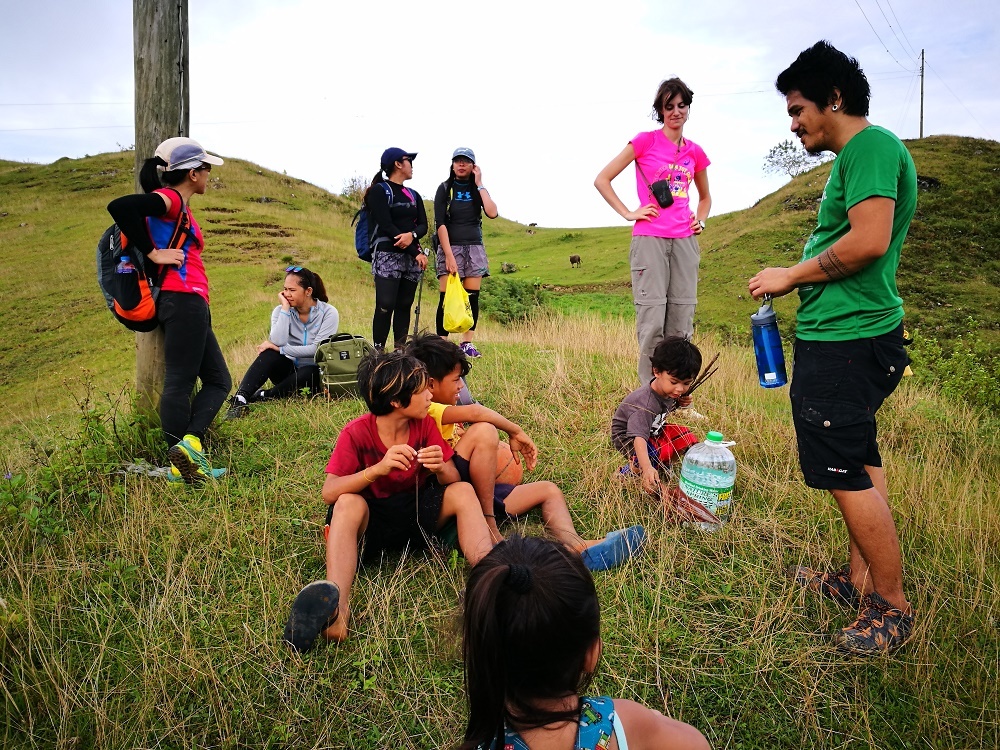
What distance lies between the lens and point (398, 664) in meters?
2.23

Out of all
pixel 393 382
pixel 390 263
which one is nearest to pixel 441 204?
pixel 390 263

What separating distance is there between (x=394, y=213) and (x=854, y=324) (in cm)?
436

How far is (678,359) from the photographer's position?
11.0ft

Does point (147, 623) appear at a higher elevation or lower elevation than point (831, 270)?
lower

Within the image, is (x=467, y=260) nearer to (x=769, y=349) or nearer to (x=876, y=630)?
(x=769, y=349)

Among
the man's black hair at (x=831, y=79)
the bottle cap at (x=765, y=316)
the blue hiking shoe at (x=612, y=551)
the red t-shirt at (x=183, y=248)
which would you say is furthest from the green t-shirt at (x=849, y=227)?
the red t-shirt at (x=183, y=248)

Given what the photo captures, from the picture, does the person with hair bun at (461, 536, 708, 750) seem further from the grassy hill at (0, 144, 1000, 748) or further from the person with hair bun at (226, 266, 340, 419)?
the person with hair bun at (226, 266, 340, 419)

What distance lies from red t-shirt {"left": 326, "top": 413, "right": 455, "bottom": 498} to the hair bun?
4.62 feet

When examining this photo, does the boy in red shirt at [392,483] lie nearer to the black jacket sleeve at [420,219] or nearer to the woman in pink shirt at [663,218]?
the woman in pink shirt at [663,218]

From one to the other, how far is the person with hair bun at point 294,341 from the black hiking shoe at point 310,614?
3402mm

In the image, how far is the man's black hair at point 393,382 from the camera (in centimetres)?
256

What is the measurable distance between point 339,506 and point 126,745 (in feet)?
3.34

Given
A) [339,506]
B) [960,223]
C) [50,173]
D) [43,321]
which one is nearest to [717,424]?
[339,506]

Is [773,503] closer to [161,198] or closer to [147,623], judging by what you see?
[147,623]
